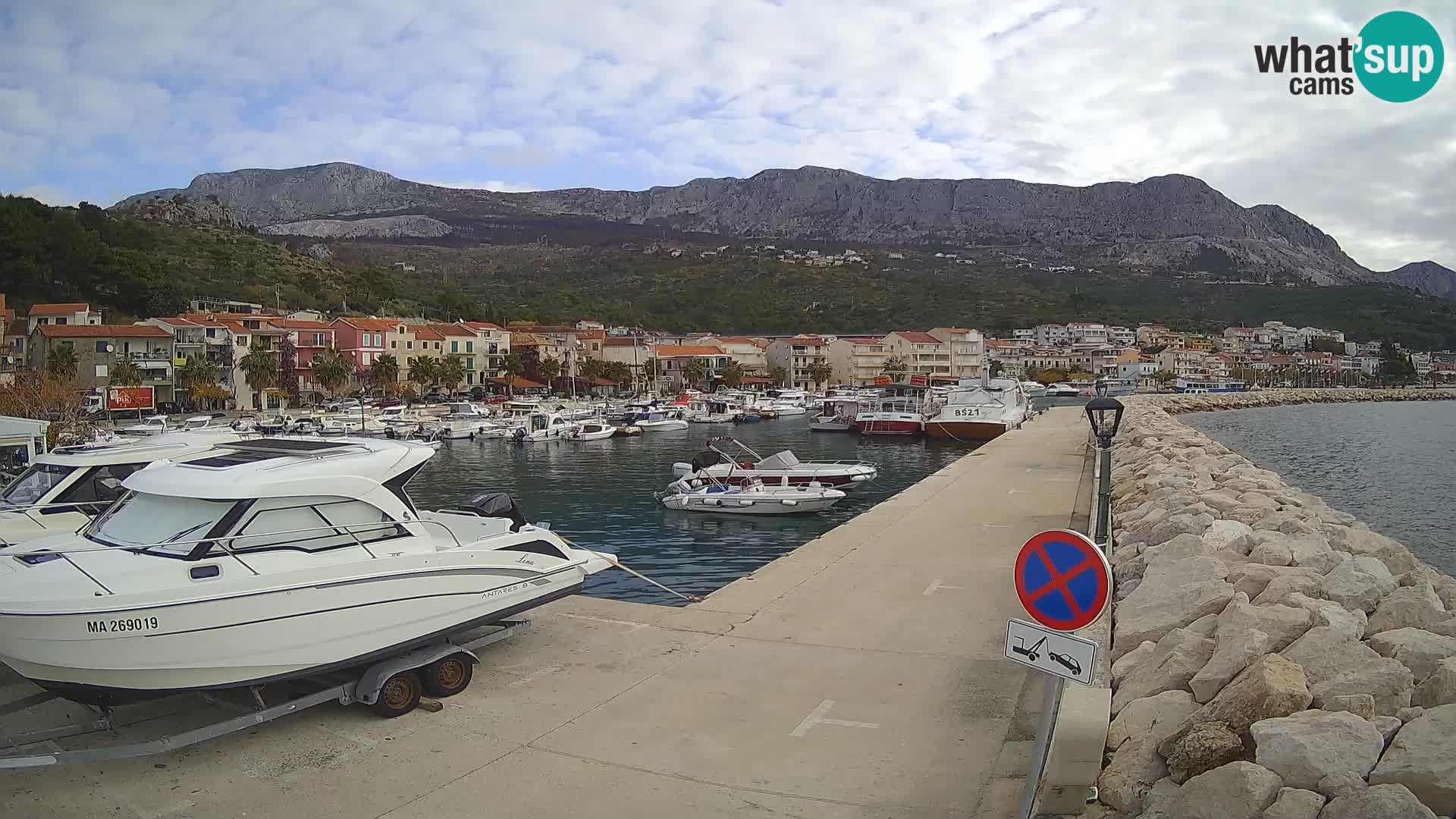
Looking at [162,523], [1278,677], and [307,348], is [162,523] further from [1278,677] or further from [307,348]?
[307,348]

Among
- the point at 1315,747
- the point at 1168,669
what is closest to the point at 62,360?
the point at 1168,669

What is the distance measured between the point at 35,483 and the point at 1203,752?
38.2 feet

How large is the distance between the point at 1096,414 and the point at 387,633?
8591mm

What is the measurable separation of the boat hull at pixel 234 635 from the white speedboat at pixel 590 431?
153 ft

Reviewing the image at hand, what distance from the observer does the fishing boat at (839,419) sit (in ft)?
207

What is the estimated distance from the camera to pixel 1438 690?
219 inches

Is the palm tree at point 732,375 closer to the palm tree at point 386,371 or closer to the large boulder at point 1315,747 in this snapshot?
the palm tree at point 386,371

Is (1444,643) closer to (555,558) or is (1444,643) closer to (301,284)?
(555,558)

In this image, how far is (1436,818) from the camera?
413 centimetres

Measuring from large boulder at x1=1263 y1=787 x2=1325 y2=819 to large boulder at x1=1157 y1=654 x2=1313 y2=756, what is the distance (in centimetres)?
78

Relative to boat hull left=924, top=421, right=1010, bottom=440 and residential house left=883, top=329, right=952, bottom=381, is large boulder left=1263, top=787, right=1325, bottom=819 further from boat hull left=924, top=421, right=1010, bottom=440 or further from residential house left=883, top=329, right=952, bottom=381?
residential house left=883, top=329, right=952, bottom=381

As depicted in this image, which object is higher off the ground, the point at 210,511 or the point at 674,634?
the point at 210,511

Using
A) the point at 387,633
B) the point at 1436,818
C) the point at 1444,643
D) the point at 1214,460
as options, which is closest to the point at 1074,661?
the point at 1436,818

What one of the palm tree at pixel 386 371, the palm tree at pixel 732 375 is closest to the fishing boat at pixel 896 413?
the palm tree at pixel 386 371
